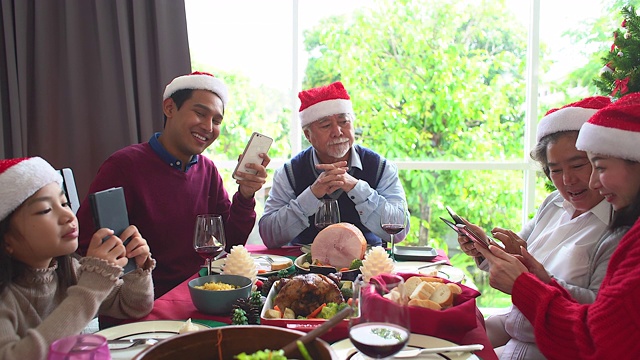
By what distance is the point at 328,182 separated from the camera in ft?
7.69

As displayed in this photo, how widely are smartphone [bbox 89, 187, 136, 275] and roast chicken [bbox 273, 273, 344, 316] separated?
16.9 inches

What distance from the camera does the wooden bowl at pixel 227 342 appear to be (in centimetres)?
94

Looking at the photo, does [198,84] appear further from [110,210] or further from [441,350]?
[441,350]

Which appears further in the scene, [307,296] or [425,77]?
[425,77]

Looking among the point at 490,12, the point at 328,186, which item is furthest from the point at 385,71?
the point at 328,186

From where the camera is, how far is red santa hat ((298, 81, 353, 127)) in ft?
8.83

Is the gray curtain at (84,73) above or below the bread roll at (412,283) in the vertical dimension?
above

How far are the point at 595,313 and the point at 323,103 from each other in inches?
69.4

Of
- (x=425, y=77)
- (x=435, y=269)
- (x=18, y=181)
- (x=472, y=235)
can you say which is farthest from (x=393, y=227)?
(x=425, y=77)

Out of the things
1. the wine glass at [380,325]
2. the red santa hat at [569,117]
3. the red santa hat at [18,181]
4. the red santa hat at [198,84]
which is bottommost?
the wine glass at [380,325]

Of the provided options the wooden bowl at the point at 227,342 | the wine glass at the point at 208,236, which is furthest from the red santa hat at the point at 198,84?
the wooden bowl at the point at 227,342

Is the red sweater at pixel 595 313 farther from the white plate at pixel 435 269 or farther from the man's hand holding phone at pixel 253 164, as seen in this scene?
the man's hand holding phone at pixel 253 164

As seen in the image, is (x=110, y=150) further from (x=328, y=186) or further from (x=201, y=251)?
(x=201, y=251)

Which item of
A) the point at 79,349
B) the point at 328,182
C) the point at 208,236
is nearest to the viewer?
the point at 79,349
